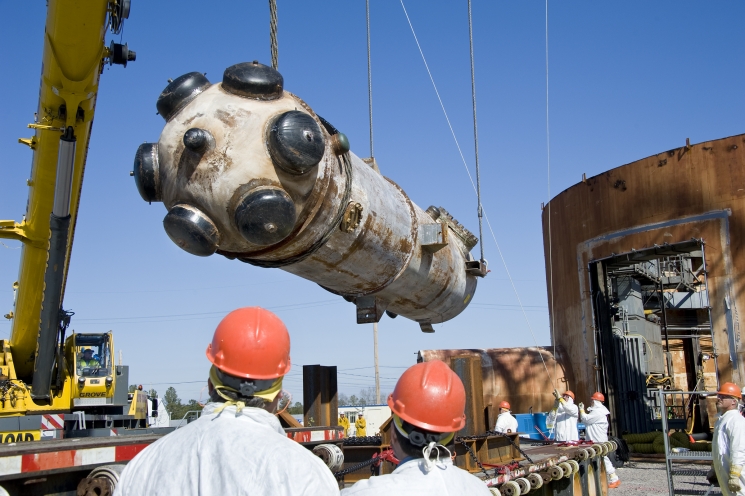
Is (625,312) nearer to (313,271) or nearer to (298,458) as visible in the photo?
(313,271)

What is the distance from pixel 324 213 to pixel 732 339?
13.0 meters

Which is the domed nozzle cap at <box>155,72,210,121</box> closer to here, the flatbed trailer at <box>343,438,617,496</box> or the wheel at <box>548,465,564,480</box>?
the flatbed trailer at <box>343,438,617,496</box>

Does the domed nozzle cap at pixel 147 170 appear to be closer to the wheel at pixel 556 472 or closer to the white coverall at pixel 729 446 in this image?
the wheel at pixel 556 472

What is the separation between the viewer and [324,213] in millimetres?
4699

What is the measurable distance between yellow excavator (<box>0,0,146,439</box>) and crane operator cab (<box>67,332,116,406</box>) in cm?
1

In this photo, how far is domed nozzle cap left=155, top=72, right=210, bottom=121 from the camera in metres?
4.45

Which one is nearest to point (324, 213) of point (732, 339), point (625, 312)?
point (732, 339)

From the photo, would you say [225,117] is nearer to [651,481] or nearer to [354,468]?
[354,468]

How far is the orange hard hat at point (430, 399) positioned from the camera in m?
2.60

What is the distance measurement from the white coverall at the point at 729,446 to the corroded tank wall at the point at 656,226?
803cm

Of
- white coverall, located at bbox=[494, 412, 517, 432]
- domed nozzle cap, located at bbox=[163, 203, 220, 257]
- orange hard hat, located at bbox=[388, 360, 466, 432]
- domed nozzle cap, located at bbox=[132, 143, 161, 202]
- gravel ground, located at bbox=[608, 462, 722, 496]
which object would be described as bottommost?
gravel ground, located at bbox=[608, 462, 722, 496]

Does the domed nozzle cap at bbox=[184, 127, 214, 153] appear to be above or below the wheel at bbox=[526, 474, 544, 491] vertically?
above

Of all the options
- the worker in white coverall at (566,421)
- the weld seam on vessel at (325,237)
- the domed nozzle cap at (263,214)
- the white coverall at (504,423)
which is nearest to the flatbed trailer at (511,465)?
the weld seam on vessel at (325,237)

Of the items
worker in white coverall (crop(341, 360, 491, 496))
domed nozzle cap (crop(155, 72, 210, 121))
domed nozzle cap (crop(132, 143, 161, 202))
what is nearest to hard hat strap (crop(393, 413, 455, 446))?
worker in white coverall (crop(341, 360, 491, 496))
